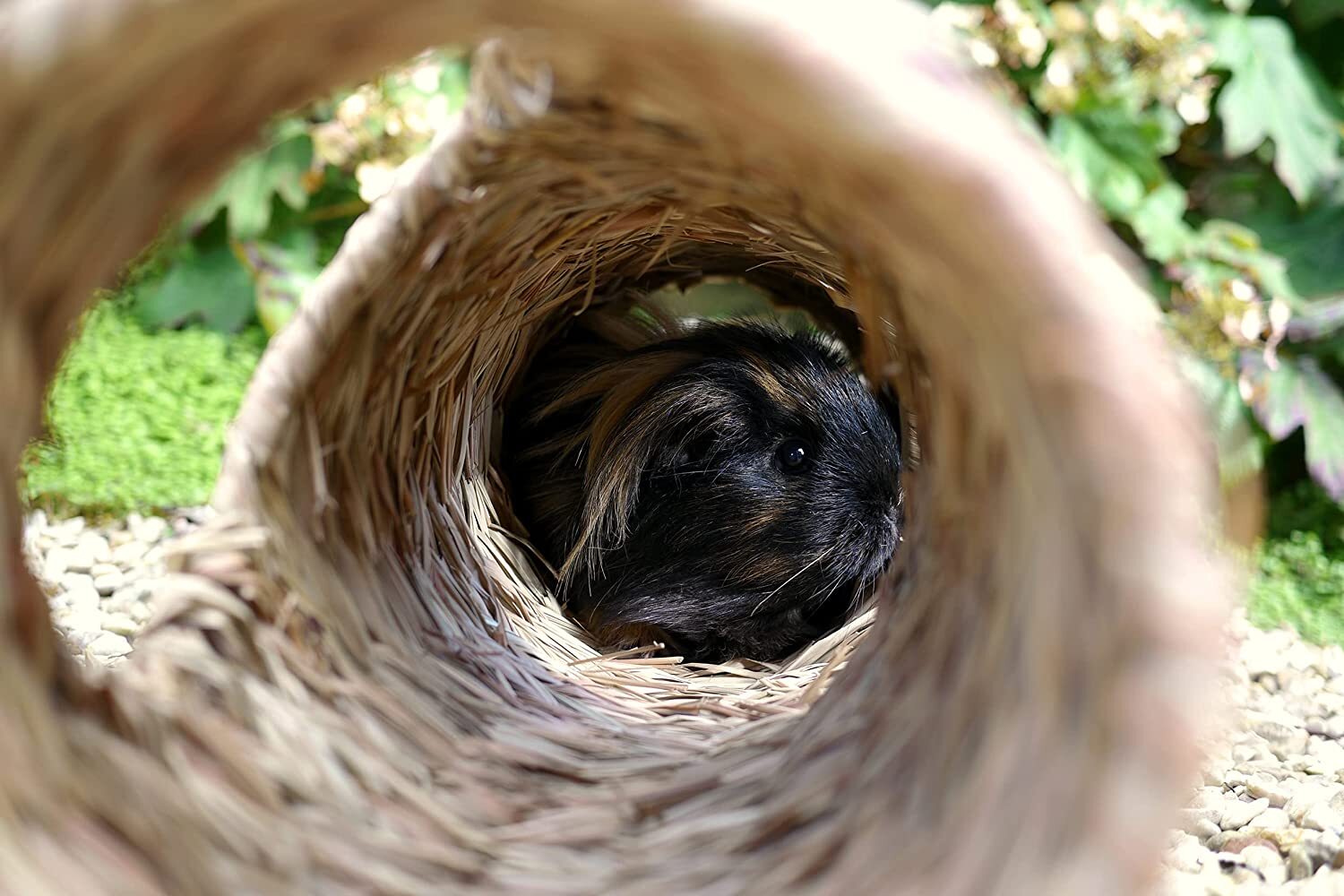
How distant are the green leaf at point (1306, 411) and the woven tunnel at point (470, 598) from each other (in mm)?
2051

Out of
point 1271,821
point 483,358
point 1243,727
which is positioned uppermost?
point 483,358

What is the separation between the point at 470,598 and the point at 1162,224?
2260 millimetres

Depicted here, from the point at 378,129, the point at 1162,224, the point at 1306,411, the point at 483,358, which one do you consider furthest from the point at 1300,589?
the point at 378,129

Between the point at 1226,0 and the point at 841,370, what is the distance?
5.66ft

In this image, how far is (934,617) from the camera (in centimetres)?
86

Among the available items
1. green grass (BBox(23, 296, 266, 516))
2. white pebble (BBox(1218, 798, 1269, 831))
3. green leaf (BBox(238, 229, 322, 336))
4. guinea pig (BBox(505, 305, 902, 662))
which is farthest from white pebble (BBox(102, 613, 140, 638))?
white pebble (BBox(1218, 798, 1269, 831))

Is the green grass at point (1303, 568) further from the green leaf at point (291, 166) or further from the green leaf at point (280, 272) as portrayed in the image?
the green leaf at point (291, 166)

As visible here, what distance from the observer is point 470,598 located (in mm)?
1366

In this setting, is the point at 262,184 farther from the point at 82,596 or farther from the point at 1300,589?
the point at 1300,589

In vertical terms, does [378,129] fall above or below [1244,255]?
above

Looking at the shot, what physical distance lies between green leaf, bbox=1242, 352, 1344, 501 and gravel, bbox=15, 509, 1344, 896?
53 centimetres

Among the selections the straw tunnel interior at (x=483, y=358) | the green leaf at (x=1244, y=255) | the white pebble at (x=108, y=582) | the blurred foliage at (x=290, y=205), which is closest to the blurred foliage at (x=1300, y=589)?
the green leaf at (x=1244, y=255)

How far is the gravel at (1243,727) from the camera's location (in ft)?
4.46

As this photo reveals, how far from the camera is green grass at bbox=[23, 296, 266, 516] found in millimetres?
2635
